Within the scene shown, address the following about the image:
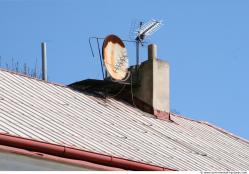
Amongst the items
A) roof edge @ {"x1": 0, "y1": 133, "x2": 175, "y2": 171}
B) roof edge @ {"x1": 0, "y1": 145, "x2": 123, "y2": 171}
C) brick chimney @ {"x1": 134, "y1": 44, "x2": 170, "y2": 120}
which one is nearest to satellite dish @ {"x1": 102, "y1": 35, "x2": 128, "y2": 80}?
brick chimney @ {"x1": 134, "y1": 44, "x2": 170, "y2": 120}

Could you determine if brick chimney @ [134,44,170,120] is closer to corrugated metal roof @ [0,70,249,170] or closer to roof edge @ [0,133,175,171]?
corrugated metal roof @ [0,70,249,170]

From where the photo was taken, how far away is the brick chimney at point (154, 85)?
78.8 feet

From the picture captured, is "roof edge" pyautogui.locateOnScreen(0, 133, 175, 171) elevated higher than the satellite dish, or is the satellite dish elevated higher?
the satellite dish

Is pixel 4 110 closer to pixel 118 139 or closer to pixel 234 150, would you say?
pixel 118 139

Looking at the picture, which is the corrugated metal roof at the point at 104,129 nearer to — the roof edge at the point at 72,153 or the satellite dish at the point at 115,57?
the roof edge at the point at 72,153

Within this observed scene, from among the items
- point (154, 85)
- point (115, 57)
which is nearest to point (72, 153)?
point (115, 57)

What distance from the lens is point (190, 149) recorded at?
20.9 metres

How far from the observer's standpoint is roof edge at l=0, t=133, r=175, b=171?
1498 centimetres

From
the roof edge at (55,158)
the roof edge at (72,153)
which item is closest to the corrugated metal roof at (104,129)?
the roof edge at (72,153)

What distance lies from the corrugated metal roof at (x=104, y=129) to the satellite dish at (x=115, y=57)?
985mm

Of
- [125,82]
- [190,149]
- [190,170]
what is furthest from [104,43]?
[190,170]

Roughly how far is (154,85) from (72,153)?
8536 mm

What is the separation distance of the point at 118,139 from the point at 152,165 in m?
1.83

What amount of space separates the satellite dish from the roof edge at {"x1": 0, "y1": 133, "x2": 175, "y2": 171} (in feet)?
21.7
